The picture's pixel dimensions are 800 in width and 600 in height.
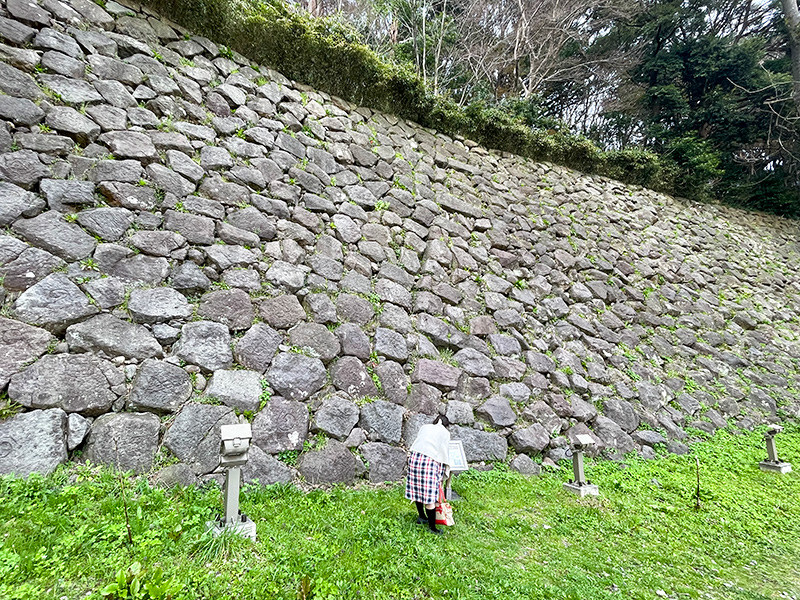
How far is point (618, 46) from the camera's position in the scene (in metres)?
13.1

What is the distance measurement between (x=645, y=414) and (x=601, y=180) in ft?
22.0

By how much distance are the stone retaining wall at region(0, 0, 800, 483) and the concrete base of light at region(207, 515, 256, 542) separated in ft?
2.33

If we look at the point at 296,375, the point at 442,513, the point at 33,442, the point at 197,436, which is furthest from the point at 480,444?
the point at 33,442

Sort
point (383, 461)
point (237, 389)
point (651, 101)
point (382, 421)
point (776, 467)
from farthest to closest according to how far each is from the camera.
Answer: point (651, 101)
point (776, 467)
point (382, 421)
point (383, 461)
point (237, 389)

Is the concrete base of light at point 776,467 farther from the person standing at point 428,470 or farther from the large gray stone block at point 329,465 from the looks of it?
the large gray stone block at point 329,465

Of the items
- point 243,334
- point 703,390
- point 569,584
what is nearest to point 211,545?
point 243,334

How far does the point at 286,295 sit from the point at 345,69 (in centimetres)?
487

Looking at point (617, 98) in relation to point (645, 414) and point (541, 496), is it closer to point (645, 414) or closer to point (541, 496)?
point (645, 414)

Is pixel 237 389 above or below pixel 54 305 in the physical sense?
below

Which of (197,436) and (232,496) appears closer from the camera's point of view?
(232,496)

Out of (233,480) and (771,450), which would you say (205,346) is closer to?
(233,480)

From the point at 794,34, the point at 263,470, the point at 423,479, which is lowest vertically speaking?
the point at 263,470

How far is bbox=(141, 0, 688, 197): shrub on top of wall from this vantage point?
5734 millimetres

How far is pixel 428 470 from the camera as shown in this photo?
9.87 ft
